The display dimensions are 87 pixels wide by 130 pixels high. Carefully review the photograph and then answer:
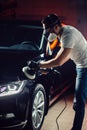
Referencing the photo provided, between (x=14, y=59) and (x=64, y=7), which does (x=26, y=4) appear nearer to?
(x=64, y=7)

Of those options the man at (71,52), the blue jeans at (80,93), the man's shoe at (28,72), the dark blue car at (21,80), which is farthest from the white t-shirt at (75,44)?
the dark blue car at (21,80)

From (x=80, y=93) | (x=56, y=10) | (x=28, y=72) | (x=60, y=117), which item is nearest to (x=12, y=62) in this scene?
(x=28, y=72)

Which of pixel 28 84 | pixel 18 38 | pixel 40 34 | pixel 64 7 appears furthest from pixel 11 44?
pixel 64 7

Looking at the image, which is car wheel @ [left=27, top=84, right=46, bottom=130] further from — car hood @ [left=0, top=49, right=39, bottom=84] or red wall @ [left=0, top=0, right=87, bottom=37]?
red wall @ [left=0, top=0, right=87, bottom=37]

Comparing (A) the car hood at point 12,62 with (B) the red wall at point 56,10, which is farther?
(B) the red wall at point 56,10

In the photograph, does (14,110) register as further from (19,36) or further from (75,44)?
(19,36)

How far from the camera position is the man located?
14.6 ft

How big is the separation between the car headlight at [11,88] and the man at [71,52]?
313mm

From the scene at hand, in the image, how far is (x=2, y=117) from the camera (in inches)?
175

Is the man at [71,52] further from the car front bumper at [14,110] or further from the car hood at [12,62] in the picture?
the car front bumper at [14,110]

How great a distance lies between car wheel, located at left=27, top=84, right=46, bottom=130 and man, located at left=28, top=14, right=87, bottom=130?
61 centimetres

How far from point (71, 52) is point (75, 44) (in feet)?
0.47

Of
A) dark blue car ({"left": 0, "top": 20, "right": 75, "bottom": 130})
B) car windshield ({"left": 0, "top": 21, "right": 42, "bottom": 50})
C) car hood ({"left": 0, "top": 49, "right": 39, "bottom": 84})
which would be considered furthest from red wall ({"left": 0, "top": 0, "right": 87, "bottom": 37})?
car hood ({"left": 0, "top": 49, "right": 39, "bottom": 84})

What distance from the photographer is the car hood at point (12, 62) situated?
186 inches
